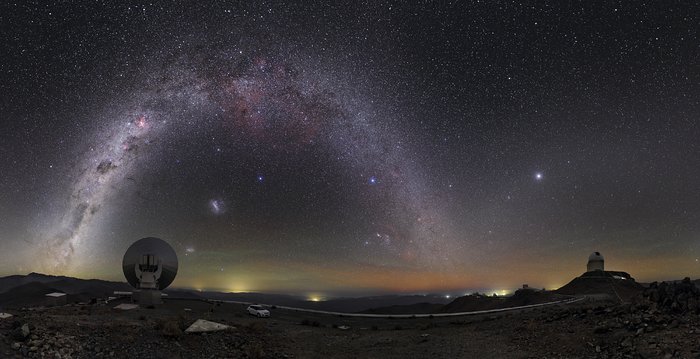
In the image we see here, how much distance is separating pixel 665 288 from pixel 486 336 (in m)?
10.6

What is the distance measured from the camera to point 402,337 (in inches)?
1110

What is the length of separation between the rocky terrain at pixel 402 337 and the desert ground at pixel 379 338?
0.05 meters

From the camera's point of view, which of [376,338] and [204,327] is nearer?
[204,327]

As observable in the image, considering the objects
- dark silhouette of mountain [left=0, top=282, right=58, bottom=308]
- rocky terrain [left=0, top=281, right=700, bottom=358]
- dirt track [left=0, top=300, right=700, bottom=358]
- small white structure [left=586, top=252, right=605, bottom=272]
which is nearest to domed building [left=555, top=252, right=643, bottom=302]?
small white structure [left=586, top=252, right=605, bottom=272]

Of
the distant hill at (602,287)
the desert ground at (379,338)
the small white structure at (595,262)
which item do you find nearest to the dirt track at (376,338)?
the desert ground at (379,338)

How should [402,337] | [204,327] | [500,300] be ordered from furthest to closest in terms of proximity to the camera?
[500,300] → [402,337] → [204,327]

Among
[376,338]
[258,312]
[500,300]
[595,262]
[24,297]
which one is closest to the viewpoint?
[376,338]

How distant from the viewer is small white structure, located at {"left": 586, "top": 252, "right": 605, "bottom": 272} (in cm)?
6669

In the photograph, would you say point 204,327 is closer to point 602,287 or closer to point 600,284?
point 602,287

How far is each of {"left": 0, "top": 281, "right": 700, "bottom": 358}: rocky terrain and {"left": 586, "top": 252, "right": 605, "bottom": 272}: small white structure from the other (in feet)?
140

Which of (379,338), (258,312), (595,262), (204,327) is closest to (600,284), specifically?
(595,262)

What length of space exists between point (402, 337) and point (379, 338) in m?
1.48

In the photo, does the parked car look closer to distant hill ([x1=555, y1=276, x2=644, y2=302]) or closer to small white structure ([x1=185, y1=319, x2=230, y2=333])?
small white structure ([x1=185, y1=319, x2=230, y2=333])

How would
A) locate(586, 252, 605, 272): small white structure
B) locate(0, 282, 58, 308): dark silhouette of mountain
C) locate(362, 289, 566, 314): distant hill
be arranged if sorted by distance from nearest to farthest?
locate(362, 289, 566, 314): distant hill, locate(0, 282, 58, 308): dark silhouette of mountain, locate(586, 252, 605, 272): small white structure
